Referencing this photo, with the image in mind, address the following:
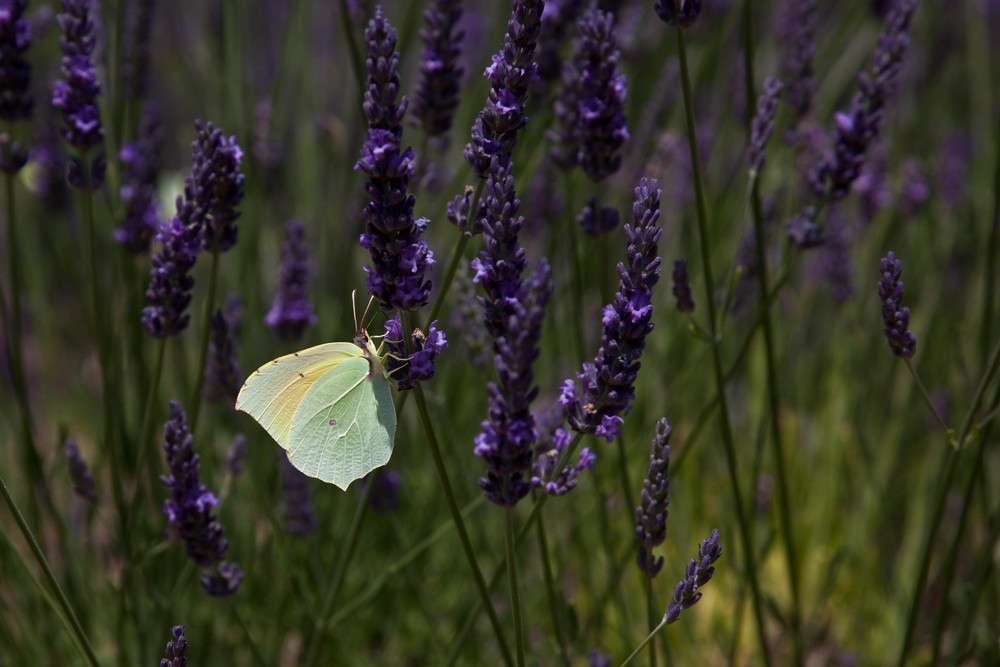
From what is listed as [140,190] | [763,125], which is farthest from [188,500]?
[763,125]

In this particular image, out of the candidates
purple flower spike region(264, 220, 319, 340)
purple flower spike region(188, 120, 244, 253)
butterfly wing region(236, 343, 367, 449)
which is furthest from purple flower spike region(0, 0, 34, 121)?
butterfly wing region(236, 343, 367, 449)

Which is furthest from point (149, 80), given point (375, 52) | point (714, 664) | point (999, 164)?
point (714, 664)

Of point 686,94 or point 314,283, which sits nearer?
point 686,94

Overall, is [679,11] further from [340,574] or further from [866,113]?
[340,574]

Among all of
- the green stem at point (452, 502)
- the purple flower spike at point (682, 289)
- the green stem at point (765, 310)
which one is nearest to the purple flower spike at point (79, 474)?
the green stem at point (452, 502)

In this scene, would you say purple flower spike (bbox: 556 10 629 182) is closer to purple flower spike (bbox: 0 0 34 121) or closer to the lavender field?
the lavender field

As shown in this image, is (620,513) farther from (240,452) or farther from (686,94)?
(686,94)
